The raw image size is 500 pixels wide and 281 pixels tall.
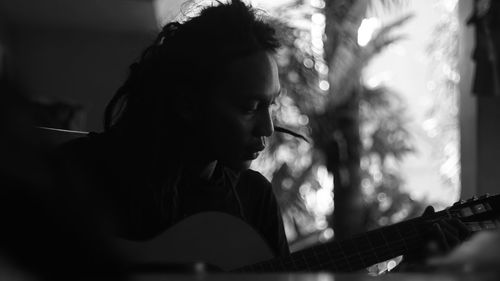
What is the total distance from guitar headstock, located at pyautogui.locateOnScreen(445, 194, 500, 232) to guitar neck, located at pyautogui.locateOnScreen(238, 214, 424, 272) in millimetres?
68

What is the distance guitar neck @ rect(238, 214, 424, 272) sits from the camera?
1.16 m

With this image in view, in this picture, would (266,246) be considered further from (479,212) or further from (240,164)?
(479,212)

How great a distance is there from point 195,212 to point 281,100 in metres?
1.87

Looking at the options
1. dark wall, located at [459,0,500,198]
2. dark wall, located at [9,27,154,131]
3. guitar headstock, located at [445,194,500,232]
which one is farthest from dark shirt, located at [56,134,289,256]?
dark wall, located at [459,0,500,198]

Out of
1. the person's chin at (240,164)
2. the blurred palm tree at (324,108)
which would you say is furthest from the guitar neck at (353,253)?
the blurred palm tree at (324,108)

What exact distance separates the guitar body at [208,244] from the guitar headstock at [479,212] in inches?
13.0

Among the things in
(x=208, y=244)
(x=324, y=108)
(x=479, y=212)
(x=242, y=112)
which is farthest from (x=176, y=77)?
(x=324, y=108)

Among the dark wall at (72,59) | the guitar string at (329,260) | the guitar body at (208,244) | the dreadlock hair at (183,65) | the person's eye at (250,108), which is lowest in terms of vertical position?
the guitar string at (329,260)

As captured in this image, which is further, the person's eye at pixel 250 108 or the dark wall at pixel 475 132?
the dark wall at pixel 475 132

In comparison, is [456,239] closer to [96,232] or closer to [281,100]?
[96,232]

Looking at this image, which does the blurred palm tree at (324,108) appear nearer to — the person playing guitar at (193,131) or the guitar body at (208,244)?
the person playing guitar at (193,131)

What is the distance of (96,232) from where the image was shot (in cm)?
39

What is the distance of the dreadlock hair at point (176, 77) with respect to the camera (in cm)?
134

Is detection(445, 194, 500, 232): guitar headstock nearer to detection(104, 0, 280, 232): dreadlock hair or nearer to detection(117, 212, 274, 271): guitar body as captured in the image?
detection(117, 212, 274, 271): guitar body
